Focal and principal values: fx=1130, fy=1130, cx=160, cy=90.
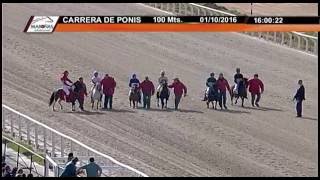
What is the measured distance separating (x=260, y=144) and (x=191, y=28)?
7.42 m

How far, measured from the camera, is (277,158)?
2222cm

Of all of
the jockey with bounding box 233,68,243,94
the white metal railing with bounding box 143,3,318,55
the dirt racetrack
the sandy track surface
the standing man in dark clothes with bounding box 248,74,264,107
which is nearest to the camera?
the dirt racetrack

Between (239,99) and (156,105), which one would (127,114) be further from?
(239,99)

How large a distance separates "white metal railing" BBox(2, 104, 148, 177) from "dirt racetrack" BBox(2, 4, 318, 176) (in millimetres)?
1271

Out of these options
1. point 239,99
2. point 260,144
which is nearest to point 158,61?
point 239,99

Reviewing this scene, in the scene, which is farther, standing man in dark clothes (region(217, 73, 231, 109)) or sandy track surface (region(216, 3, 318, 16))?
sandy track surface (region(216, 3, 318, 16))

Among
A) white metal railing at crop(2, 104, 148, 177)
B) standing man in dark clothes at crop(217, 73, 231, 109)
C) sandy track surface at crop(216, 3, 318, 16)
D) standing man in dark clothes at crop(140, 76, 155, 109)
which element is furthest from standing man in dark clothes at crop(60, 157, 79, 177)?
sandy track surface at crop(216, 3, 318, 16)

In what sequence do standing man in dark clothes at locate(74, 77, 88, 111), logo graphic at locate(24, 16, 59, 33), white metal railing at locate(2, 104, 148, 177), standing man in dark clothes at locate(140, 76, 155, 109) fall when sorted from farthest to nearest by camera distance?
standing man in dark clothes at locate(140, 76, 155, 109) → standing man in dark clothes at locate(74, 77, 88, 111) → white metal railing at locate(2, 104, 148, 177) → logo graphic at locate(24, 16, 59, 33)

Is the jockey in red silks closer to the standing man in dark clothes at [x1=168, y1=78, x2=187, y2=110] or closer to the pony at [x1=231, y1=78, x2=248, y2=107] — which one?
the standing man in dark clothes at [x1=168, y1=78, x2=187, y2=110]

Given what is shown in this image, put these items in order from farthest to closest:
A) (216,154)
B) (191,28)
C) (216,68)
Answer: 1. (216,68)
2. (216,154)
3. (191,28)

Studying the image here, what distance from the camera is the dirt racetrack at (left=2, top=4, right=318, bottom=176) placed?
21.9 metres

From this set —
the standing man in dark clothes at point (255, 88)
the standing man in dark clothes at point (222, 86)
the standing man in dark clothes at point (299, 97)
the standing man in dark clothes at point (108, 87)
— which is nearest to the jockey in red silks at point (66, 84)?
A: the standing man in dark clothes at point (108, 87)

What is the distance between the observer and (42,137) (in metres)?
21.0

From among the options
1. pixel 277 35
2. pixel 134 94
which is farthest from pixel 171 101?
pixel 277 35
